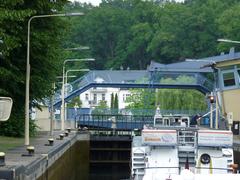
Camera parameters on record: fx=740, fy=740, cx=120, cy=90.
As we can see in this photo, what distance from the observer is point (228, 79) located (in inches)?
2496

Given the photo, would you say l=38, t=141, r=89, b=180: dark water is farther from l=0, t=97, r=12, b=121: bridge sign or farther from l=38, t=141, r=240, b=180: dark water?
l=0, t=97, r=12, b=121: bridge sign

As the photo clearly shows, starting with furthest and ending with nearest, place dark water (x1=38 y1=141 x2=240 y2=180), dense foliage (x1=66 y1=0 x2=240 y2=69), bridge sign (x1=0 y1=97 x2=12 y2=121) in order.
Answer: dense foliage (x1=66 y1=0 x2=240 y2=69) → dark water (x1=38 y1=141 x2=240 y2=180) → bridge sign (x1=0 y1=97 x2=12 y2=121)

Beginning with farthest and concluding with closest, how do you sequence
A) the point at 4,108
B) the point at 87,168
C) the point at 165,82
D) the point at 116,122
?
1. the point at 165,82
2. the point at 116,122
3. the point at 87,168
4. the point at 4,108

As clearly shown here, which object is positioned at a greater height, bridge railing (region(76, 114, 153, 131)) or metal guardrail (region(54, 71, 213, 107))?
metal guardrail (region(54, 71, 213, 107))

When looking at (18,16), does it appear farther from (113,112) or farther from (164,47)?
(164,47)

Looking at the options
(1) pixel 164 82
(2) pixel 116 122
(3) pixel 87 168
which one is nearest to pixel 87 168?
(3) pixel 87 168

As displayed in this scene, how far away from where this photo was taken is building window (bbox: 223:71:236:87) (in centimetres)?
6303

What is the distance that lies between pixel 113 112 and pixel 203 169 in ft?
184

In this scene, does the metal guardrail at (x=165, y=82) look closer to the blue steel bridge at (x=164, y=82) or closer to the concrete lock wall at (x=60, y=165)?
the blue steel bridge at (x=164, y=82)

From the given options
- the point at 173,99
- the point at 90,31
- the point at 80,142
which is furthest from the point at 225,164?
the point at 90,31

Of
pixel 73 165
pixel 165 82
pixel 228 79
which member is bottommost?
pixel 73 165

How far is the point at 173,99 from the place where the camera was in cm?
9362

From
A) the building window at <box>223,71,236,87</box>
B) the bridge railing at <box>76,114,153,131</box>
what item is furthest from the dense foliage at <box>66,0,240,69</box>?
the building window at <box>223,71,236,87</box>

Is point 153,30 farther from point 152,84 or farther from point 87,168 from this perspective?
point 87,168
